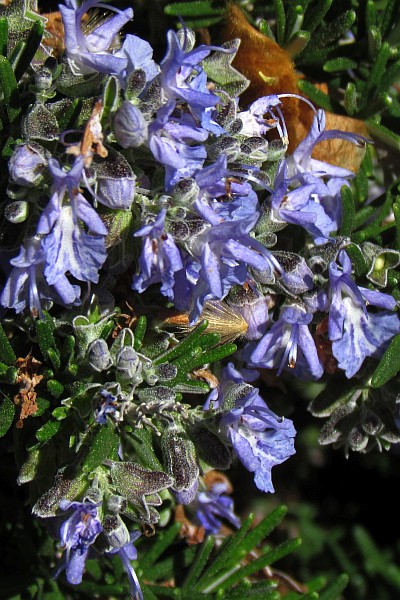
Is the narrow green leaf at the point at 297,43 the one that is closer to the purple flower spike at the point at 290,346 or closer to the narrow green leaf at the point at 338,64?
the narrow green leaf at the point at 338,64

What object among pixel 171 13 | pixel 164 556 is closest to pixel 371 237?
pixel 171 13

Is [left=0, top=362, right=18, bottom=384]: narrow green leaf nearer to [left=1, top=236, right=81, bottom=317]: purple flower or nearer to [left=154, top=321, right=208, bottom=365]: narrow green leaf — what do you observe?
[left=1, top=236, right=81, bottom=317]: purple flower

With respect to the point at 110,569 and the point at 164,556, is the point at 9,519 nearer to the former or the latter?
the point at 110,569

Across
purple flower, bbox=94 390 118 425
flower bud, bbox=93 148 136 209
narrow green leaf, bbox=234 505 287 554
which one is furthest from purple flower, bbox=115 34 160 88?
narrow green leaf, bbox=234 505 287 554

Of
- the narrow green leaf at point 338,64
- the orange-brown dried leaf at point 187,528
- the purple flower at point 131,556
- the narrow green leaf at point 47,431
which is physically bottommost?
the orange-brown dried leaf at point 187,528

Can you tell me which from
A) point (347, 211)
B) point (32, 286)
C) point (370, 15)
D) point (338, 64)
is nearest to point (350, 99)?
point (338, 64)

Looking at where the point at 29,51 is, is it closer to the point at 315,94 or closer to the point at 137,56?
the point at 137,56

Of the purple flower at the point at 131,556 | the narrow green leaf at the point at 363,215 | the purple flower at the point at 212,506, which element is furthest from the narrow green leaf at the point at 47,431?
the narrow green leaf at the point at 363,215
